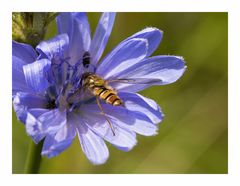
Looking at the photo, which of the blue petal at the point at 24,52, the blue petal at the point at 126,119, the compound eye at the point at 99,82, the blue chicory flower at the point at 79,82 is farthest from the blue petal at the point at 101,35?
the blue petal at the point at 24,52

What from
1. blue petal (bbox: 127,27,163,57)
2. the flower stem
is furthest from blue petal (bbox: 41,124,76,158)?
blue petal (bbox: 127,27,163,57)

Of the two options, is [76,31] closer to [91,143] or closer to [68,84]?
[68,84]

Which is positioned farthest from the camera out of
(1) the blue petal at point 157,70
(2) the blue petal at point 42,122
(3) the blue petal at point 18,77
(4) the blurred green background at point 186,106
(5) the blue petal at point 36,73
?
(4) the blurred green background at point 186,106

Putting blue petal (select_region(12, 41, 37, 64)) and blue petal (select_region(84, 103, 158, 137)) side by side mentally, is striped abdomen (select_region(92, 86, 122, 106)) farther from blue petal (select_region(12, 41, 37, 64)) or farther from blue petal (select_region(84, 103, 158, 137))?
blue petal (select_region(12, 41, 37, 64))

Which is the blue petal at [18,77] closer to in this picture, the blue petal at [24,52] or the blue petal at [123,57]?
the blue petal at [24,52]

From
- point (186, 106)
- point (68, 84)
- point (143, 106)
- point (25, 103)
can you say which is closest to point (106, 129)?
point (143, 106)
